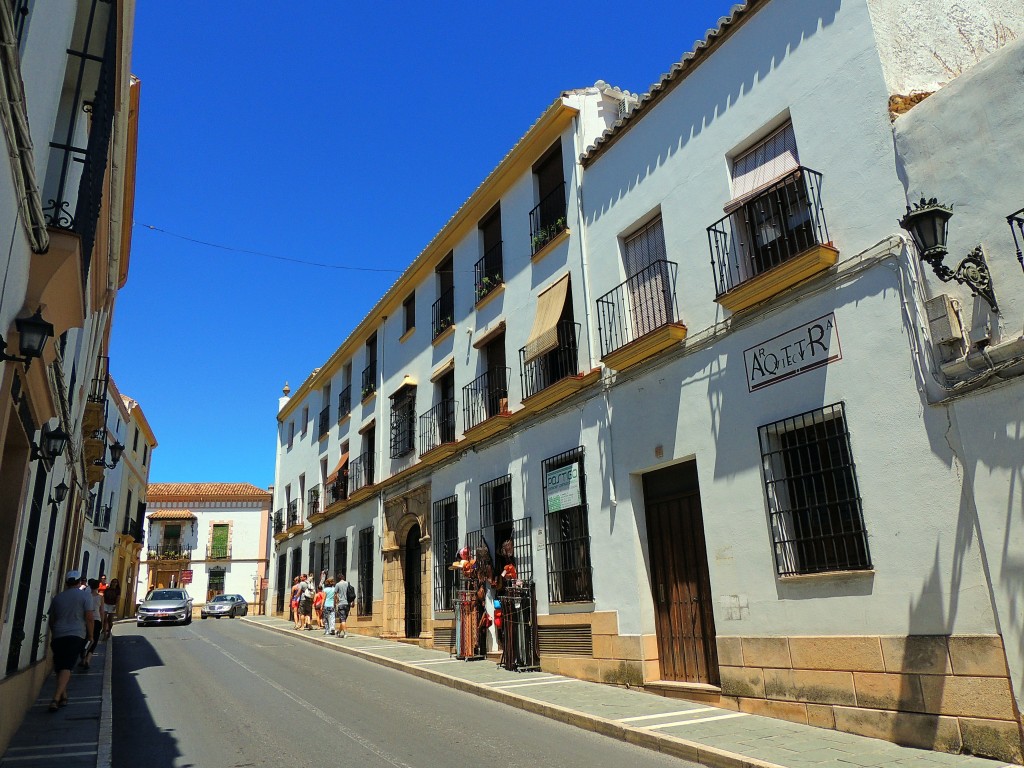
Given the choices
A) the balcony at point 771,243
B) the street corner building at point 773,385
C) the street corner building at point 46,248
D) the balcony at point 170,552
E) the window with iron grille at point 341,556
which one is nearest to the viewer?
the street corner building at point 46,248

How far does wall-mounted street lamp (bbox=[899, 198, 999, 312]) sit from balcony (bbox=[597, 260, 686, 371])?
3293 mm

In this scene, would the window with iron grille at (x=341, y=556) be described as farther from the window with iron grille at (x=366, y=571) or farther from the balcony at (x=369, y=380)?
the balcony at (x=369, y=380)

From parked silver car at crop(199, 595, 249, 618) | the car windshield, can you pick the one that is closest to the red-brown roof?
parked silver car at crop(199, 595, 249, 618)

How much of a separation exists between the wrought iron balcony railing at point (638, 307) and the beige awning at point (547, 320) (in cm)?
89

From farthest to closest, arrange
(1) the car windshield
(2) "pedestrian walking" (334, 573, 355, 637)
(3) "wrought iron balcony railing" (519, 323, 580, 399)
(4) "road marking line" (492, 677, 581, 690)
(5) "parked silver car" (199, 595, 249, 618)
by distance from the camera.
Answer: (5) "parked silver car" (199, 595, 249, 618), (1) the car windshield, (2) "pedestrian walking" (334, 573, 355, 637), (3) "wrought iron balcony railing" (519, 323, 580, 399), (4) "road marking line" (492, 677, 581, 690)

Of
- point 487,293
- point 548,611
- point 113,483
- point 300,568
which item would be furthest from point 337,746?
point 113,483

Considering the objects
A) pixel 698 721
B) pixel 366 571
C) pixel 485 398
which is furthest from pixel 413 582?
pixel 698 721

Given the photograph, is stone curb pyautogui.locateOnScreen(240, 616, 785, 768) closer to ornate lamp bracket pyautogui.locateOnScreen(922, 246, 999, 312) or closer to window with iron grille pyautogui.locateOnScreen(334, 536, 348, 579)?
ornate lamp bracket pyautogui.locateOnScreen(922, 246, 999, 312)

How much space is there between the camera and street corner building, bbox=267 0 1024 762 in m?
6.03

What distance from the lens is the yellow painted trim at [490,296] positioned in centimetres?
1389

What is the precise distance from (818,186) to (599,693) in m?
6.37

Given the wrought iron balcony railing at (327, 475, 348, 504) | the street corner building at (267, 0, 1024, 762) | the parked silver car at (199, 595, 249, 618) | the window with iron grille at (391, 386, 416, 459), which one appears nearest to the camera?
the street corner building at (267, 0, 1024, 762)

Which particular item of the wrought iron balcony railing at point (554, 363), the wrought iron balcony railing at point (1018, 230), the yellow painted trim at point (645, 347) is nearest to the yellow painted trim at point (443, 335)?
the wrought iron balcony railing at point (554, 363)

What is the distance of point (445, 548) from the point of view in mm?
15047
